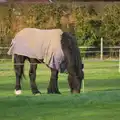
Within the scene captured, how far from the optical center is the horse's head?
39.8 ft

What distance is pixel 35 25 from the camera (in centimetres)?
2783

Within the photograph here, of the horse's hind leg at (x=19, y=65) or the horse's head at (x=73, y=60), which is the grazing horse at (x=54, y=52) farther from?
the horse's hind leg at (x=19, y=65)

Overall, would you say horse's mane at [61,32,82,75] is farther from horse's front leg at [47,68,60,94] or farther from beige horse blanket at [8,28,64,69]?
horse's front leg at [47,68,60,94]

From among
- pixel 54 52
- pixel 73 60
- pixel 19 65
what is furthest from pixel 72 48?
pixel 19 65

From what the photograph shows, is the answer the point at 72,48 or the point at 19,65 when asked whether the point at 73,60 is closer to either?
the point at 72,48

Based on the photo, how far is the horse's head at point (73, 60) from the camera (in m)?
12.1

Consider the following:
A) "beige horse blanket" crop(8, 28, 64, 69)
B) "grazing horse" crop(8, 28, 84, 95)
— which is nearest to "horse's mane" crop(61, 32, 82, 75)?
"grazing horse" crop(8, 28, 84, 95)

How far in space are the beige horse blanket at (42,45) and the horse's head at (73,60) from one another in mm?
121

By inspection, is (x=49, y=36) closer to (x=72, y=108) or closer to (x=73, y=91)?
(x=73, y=91)

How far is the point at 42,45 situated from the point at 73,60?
76 centimetres

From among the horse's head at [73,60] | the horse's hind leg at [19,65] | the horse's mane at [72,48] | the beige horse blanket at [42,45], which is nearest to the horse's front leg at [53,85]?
the beige horse blanket at [42,45]

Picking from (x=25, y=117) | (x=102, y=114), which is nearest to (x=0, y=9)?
(x=25, y=117)

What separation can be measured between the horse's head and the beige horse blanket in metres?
0.12

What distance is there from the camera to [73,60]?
480 inches
